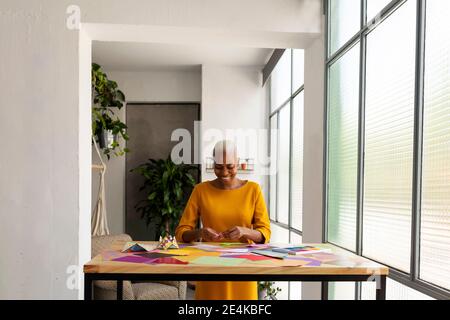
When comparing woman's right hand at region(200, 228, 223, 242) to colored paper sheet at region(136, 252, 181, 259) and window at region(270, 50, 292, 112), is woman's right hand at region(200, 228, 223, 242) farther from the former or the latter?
window at region(270, 50, 292, 112)

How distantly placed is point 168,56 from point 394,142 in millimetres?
4377

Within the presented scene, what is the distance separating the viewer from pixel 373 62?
→ 107 inches

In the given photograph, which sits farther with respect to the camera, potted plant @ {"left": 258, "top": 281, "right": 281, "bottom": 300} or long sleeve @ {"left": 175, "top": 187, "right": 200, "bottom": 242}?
potted plant @ {"left": 258, "top": 281, "right": 281, "bottom": 300}

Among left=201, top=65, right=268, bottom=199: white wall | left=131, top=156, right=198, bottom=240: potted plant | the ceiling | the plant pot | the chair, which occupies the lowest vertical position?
the chair

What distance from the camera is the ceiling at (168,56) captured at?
584 cm

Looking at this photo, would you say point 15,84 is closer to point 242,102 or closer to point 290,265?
point 290,265

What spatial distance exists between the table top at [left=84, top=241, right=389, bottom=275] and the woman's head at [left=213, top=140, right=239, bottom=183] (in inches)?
18.1

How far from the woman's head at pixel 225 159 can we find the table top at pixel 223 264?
46 cm

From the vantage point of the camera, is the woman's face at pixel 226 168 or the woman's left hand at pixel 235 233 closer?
the woman's left hand at pixel 235 233

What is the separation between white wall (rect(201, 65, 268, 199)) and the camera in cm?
673

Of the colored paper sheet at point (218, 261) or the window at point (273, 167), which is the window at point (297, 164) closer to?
the window at point (273, 167)

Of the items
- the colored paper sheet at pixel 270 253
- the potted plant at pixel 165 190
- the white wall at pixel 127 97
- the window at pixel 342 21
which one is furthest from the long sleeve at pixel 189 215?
the white wall at pixel 127 97

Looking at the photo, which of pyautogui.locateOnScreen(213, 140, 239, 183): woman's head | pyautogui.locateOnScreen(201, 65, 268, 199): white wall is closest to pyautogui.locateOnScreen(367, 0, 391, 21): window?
pyautogui.locateOnScreen(213, 140, 239, 183): woman's head
